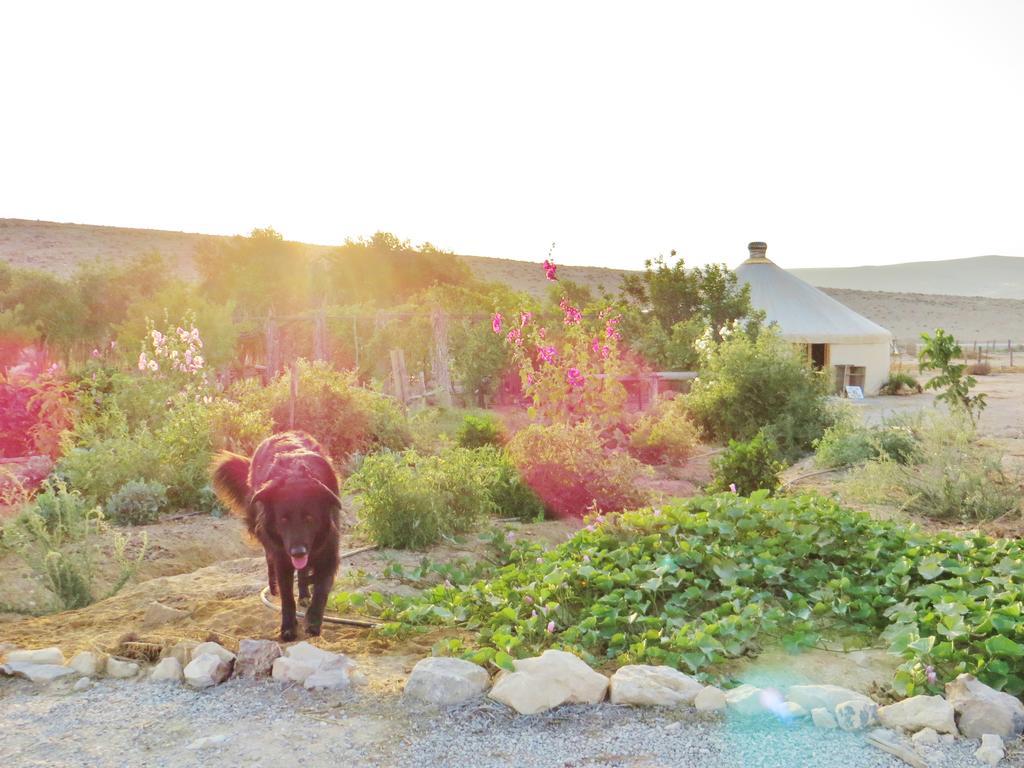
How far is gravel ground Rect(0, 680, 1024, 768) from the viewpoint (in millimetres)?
2584

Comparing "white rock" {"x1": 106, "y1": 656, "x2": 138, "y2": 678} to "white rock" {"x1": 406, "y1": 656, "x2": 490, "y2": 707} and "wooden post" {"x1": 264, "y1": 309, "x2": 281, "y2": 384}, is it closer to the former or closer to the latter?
"white rock" {"x1": 406, "y1": 656, "x2": 490, "y2": 707}

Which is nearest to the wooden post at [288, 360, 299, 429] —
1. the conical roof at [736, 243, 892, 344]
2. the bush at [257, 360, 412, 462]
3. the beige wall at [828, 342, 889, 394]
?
the bush at [257, 360, 412, 462]

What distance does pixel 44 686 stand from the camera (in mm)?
3225

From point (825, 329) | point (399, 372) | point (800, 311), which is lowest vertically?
Answer: point (399, 372)

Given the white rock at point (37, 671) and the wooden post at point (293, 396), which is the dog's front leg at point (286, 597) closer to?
the white rock at point (37, 671)

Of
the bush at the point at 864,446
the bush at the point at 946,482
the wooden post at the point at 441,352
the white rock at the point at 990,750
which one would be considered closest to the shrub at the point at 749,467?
the bush at the point at 946,482

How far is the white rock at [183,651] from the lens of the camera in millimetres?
3330

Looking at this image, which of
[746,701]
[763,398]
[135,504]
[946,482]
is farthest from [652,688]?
[763,398]

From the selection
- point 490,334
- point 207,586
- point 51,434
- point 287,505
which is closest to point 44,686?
point 287,505

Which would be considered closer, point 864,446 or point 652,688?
point 652,688

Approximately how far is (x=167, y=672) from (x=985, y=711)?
283 cm

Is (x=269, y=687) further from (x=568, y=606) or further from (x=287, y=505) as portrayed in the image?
(x=568, y=606)

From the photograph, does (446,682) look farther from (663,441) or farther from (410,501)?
(663,441)

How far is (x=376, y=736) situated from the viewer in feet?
8.96
